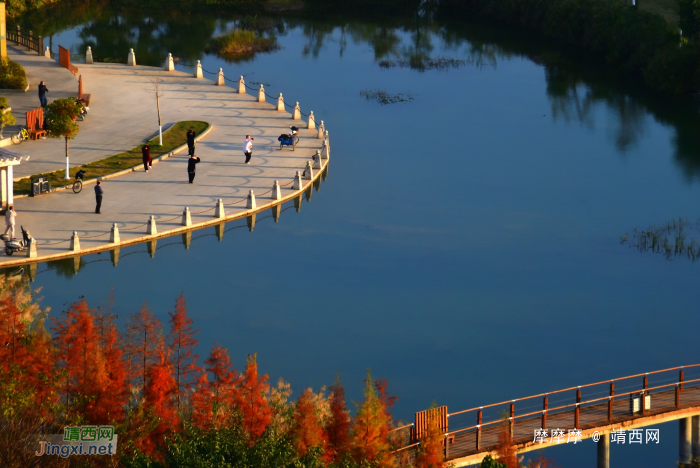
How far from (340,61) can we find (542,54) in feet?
49.5

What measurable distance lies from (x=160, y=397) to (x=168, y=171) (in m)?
25.0

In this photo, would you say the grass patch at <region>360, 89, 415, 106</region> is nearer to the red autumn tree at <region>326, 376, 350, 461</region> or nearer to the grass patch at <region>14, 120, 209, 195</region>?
the grass patch at <region>14, 120, 209, 195</region>

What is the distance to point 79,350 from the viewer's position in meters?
25.7

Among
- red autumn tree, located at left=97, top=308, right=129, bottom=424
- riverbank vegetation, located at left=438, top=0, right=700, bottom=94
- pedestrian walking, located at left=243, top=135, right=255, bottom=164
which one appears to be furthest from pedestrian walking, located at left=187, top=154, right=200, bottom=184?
riverbank vegetation, located at left=438, top=0, right=700, bottom=94

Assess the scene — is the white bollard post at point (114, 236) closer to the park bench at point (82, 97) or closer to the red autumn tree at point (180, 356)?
the red autumn tree at point (180, 356)

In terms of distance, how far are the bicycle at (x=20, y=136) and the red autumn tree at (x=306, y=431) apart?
3140 cm

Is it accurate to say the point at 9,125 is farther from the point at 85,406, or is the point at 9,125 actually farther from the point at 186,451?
the point at 186,451

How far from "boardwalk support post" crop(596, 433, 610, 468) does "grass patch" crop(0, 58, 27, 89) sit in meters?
40.7

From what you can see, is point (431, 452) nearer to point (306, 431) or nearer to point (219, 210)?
point (306, 431)

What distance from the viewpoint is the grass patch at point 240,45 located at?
81.4 meters

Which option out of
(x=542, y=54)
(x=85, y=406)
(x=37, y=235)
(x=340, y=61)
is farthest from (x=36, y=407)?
(x=542, y=54)

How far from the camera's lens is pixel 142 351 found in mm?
26562

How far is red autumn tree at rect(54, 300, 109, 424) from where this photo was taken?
24.2 metres

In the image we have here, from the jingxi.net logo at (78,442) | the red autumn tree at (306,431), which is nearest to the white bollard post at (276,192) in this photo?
the red autumn tree at (306,431)
